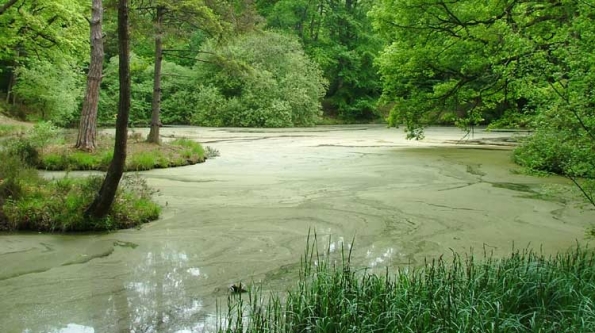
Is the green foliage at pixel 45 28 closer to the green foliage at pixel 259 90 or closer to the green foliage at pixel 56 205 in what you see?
the green foliage at pixel 259 90

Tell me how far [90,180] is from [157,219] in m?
0.96

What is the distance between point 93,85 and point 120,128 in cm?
586

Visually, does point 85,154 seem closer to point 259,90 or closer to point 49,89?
point 49,89

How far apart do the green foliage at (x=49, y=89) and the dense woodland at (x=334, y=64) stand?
0.18 ft

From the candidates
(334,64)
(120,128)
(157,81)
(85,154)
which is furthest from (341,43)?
(120,128)

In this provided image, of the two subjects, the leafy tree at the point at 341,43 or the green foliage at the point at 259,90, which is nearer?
the green foliage at the point at 259,90

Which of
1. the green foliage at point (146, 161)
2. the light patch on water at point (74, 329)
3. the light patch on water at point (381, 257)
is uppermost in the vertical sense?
the green foliage at point (146, 161)

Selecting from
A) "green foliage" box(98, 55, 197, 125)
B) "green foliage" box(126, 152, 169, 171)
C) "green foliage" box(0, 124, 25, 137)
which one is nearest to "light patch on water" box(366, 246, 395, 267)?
"green foliage" box(126, 152, 169, 171)

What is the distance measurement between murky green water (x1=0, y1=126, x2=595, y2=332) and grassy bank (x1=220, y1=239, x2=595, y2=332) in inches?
28.5

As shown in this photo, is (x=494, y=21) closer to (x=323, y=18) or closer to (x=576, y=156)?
(x=576, y=156)

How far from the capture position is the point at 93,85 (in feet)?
35.3

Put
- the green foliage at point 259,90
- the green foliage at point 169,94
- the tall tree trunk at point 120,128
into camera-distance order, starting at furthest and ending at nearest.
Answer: the green foliage at point 169,94 < the green foliage at point 259,90 < the tall tree trunk at point 120,128

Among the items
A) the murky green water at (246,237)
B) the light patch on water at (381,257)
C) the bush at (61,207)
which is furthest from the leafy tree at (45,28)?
the light patch on water at (381,257)

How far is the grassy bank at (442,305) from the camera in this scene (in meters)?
3.14
